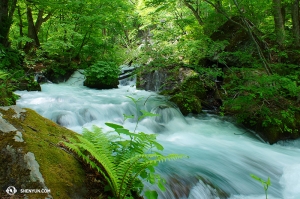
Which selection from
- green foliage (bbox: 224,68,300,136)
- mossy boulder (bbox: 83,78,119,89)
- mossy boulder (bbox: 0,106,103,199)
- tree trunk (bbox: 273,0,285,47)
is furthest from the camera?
mossy boulder (bbox: 83,78,119,89)

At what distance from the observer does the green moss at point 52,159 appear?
5.62ft

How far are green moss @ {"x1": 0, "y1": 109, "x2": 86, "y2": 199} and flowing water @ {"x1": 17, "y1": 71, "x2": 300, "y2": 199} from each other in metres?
1.32

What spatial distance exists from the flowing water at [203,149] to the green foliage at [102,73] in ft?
7.85

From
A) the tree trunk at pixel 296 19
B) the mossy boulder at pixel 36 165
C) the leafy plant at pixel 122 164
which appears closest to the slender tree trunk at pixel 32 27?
the tree trunk at pixel 296 19

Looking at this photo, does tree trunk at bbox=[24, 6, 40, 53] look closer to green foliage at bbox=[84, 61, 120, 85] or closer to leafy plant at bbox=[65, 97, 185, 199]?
→ green foliage at bbox=[84, 61, 120, 85]

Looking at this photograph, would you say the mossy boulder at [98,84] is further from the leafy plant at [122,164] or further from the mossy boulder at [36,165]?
the leafy plant at [122,164]

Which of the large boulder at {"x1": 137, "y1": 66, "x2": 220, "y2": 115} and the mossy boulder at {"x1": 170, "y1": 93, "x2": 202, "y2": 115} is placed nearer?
the mossy boulder at {"x1": 170, "y1": 93, "x2": 202, "y2": 115}

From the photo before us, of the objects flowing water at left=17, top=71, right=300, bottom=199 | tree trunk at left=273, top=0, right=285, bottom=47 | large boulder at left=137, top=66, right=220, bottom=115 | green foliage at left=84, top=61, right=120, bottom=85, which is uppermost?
tree trunk at left=273, top=0, right=285, bottom=47

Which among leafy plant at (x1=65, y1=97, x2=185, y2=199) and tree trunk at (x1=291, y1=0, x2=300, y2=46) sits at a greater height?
tree trunk at (x1=291, y1=0, x2=300, y2=46)

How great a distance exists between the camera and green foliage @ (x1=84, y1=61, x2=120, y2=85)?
1128 centimetres

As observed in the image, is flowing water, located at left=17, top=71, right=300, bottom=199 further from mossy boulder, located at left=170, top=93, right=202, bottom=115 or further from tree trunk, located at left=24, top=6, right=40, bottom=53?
tree trunk, located at left=24, top=6, right=40, bottom=53

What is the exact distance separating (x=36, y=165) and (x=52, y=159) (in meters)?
0.18

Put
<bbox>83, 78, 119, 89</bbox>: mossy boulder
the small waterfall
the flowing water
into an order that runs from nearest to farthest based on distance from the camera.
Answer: the flowing water
<bbox>83, 78, 119, 89</bbox>: mossy boulder
the small waterfall

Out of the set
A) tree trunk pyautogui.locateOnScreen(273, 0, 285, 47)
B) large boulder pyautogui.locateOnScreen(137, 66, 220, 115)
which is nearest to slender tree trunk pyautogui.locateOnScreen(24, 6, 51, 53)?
large boulder pyautogui.locateOnScreen(137, 66, 220, 115)
